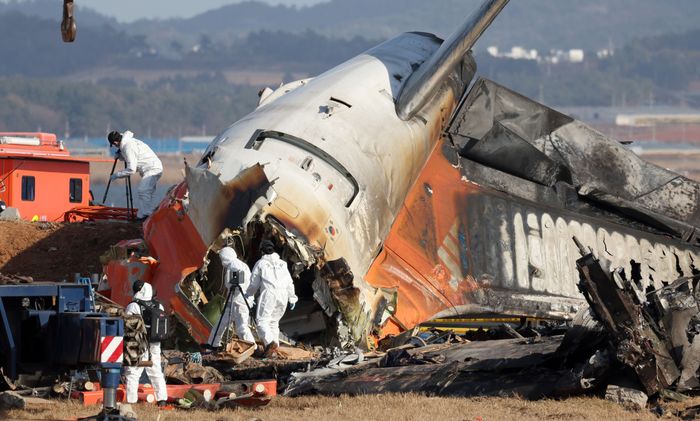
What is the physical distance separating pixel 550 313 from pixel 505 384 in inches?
466

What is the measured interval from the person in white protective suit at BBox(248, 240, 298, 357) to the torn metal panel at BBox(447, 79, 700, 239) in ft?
30.5

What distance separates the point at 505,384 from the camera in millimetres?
18531

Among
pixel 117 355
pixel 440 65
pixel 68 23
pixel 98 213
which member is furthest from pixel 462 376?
pixel 98 213

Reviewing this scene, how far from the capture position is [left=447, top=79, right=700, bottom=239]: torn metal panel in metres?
31.3

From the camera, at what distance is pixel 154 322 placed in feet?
61.6

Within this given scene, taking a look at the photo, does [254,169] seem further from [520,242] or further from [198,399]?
[520,242]

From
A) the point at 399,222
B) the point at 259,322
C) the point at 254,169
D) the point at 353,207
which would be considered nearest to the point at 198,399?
the point at 259,322

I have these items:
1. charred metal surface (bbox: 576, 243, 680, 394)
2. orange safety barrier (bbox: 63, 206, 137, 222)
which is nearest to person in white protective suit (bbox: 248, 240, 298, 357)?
charred metal surface (bbox: 576, 243, 680, 394)

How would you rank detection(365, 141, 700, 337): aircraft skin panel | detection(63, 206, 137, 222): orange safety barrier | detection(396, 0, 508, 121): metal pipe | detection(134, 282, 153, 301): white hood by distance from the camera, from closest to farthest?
detection(134, 282, 153, 301): white hood → detection(365, 141, 700, 337): aircraft skin panel → detection(396, 0, 508, 121): metal pipe → detection(63, 206, 137, 222): orange safety barrier

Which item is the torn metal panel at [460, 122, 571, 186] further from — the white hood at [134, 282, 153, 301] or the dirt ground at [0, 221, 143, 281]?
the white hood at [134, 282, 153, 301]

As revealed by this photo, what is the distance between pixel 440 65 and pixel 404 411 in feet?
43.3

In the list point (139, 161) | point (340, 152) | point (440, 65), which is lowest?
point (340, 152)

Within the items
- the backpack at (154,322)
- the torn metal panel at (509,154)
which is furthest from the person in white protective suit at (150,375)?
the torn metal panel at (509,154)

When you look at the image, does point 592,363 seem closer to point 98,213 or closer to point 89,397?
point 89,397
